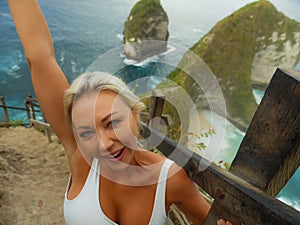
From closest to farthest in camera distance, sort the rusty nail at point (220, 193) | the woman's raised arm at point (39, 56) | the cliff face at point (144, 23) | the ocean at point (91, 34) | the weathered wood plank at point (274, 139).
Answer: the weathered wood plank at point (274, 139), the rusty nail at point (220, 193), the woman's raised arm at point (39, 56), the ocean at point (91, 34), the cliff face at point (144, 23)

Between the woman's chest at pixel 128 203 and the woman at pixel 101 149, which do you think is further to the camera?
the woman's chest at pixel 128 203

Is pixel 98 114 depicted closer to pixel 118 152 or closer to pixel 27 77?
pixel 118 152

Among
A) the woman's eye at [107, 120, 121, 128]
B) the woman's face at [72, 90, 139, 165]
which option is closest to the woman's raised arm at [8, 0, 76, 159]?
the woman's face at [72, 90, 139, 165]

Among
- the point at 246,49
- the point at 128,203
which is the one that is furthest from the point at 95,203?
the point at 246,49

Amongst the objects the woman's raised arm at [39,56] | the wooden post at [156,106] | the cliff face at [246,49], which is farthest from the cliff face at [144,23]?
the woman's raised arm at [39,56]

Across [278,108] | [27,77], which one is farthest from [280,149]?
[27,77]

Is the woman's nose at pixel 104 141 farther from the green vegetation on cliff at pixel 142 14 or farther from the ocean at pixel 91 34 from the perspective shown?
the green vegetation on cliff at pixel 142 14
